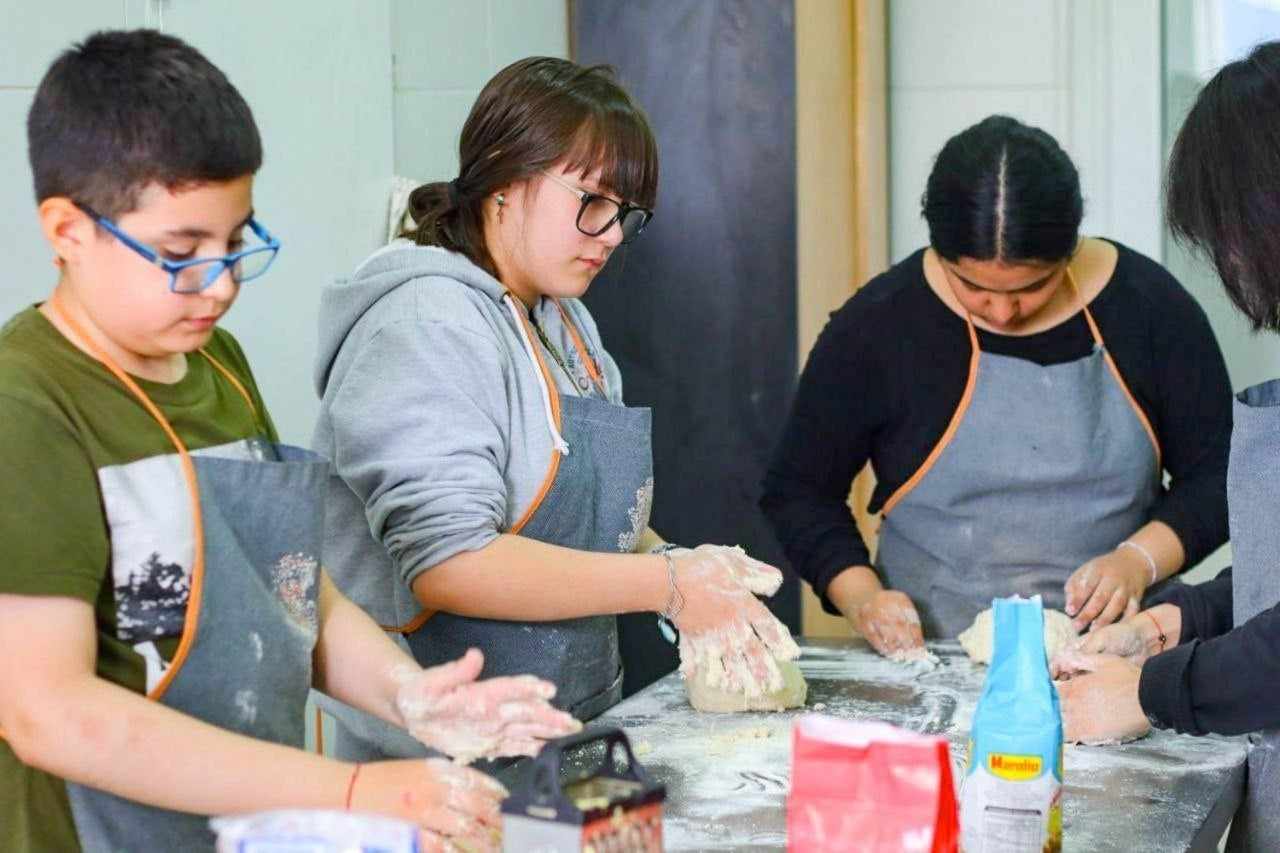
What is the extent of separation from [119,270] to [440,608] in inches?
30.4

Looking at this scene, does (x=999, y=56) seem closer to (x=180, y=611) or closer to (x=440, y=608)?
(x=440, y=608)

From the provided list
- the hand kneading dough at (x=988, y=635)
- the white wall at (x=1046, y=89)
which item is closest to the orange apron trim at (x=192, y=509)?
the hand kneading dough at (x=988, y=635)

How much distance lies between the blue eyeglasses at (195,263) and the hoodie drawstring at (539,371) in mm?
649

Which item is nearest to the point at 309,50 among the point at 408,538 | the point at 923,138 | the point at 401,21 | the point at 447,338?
the point at 401,21

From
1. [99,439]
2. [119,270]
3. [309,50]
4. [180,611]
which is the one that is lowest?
[180,611]

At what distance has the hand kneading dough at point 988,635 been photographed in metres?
2.29

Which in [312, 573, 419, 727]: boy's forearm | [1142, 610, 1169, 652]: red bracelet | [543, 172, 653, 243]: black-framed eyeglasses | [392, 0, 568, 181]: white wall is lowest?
[1142, 610, 1169, 652]: red bracelet

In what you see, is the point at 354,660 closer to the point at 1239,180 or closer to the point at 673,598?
the point at 673,598

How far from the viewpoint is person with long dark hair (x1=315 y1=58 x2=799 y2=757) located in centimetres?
183

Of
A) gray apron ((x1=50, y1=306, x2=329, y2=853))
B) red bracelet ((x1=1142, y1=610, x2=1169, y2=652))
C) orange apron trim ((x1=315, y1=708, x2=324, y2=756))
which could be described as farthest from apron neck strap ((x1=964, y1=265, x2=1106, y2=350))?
gray apron ((x1=50, y1=306, x2=329, y2=853))

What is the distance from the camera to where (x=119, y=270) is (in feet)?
4.15

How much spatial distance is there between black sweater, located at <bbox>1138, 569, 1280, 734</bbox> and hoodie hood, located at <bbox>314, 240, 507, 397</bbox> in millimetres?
949

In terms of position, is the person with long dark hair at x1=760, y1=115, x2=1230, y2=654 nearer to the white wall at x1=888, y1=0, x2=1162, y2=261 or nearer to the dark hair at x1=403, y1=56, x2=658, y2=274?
the dark hair at x1=403, y1=56, x2=658, y2=274

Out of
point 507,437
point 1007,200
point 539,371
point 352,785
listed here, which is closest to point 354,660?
point 352,785
